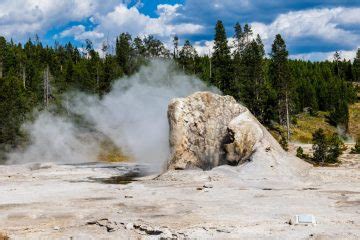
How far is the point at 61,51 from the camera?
12606cm

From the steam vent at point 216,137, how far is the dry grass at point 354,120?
5869 cm

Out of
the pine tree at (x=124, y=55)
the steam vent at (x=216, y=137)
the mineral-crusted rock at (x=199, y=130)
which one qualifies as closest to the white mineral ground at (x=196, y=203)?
the steam vent at (x=216, y=137)

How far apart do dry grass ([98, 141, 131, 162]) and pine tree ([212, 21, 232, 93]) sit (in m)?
21.1

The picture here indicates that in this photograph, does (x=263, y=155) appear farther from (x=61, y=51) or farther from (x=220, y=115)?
(x=61, y=51)

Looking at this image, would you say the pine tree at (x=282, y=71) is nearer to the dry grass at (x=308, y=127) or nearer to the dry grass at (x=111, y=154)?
the dry grass at (x=308, y=127)

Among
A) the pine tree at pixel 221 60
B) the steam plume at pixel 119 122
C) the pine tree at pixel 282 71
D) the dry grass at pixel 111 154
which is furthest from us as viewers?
the pine tree at pixel 221 60

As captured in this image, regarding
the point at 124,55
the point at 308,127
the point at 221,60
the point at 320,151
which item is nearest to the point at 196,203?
the point at 320,151

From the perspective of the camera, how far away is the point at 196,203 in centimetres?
2314

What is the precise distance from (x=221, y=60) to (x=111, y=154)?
27255 millimetres

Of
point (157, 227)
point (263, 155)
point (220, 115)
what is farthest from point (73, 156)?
point (157, 227)

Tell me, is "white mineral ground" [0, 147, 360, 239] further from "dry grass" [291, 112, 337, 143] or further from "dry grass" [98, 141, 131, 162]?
"dry grass" [291, 112, 337, 143]

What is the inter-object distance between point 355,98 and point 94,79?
62.5 meters

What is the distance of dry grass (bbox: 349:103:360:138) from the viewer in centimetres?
9347

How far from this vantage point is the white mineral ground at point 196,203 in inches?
700
